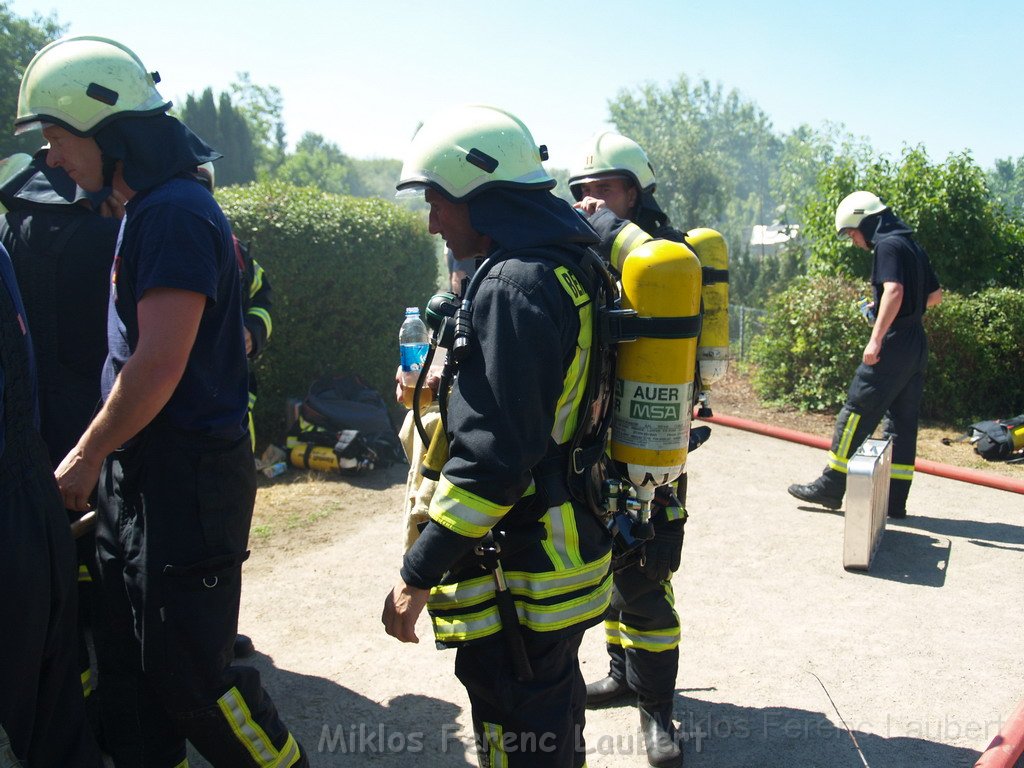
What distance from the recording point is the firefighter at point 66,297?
298 centimetres

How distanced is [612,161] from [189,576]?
246 cm

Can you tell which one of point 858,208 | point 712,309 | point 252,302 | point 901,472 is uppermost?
point 858,208

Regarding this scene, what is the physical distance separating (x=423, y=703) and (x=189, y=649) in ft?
4.82

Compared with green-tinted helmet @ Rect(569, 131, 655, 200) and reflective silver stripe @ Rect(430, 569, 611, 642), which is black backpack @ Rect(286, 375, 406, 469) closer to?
green-tinted helmet @ Rect(569, 131, 655, 200)

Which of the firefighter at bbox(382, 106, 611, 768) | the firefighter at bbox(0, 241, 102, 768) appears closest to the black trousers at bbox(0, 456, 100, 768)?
the firefighter at bbox(0, 241, 102, 768)

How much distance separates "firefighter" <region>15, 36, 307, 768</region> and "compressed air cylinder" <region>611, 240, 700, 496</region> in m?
1.19

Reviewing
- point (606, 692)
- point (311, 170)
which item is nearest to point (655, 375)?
point (606, 692)

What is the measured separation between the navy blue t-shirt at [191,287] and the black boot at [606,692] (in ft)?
6.48

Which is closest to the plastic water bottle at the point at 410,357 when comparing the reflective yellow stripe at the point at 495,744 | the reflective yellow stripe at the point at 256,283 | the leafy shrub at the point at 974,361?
the reflective yellow stripe at the point at 495,744

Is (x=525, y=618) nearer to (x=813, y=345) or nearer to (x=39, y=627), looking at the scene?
(x=39, y=627)

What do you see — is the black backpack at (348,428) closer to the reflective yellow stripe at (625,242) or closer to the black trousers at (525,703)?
the reflective yellow stripe at (625,242)

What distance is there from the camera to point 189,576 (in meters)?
2.49

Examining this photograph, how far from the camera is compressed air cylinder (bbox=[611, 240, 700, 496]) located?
8.36 ft

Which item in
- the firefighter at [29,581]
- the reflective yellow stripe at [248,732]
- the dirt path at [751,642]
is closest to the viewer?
the firefighter at [29,581]
